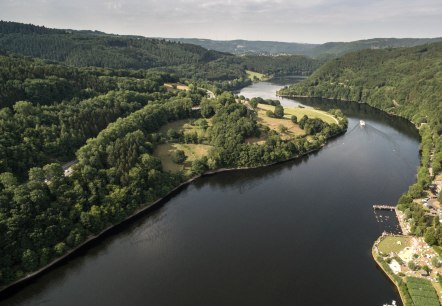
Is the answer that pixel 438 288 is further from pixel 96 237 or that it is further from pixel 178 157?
pixel 178 157

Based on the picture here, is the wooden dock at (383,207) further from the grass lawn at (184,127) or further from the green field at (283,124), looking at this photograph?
the grass lawn at (184,127)

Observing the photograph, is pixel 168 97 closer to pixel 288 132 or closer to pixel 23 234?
pixel 288 132

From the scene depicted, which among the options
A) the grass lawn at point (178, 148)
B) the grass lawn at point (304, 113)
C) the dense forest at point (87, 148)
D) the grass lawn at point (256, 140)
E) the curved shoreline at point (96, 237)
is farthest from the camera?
the grass lawn at point (304, 113)

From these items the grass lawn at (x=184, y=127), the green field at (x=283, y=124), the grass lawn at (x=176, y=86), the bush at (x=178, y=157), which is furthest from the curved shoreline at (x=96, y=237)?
the grass lawn at (x=176, y=86)

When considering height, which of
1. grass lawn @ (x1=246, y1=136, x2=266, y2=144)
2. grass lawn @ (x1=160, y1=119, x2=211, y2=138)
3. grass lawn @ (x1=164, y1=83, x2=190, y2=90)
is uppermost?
grass lawn @ (x1=164, y1=83, x2=190, y2=90)

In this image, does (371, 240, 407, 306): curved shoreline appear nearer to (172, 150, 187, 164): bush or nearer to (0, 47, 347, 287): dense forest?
(0, 47, 347, 287): dense forest

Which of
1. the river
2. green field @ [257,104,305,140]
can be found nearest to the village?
the river
